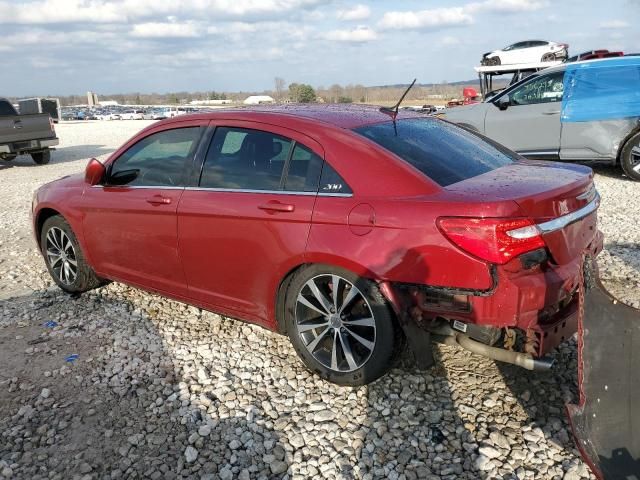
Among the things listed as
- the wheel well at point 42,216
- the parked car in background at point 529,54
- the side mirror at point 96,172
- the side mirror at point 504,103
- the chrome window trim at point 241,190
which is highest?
the parked car in background at point 529,54

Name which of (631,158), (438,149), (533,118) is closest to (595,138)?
(631,158)

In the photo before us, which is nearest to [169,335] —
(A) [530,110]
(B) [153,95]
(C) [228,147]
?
(C) [228,147]

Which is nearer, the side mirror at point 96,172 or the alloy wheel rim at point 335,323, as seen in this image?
the alloy wheel rim at point 335,323

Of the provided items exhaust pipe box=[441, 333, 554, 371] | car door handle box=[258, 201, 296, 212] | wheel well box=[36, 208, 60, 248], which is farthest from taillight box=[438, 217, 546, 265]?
wheel well box=[36, 208, 60, 248]

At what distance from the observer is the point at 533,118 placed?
9.51 m

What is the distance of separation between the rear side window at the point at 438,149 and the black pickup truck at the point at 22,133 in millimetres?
13082

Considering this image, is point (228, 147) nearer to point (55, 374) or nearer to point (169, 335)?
point (169, 335)

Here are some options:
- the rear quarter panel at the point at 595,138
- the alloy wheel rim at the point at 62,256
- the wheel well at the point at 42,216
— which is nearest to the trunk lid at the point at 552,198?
the alloy wheel rim at the point at 62,256

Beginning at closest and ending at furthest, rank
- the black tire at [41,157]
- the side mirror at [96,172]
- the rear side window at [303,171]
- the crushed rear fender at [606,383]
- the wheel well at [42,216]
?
1. the crushed rear fender at [606,383]
2. the rear side window at [303,171]
3. the side mirror at [96,172]
4. the wheel well at [42,216]
5. the black tire at [41,157]

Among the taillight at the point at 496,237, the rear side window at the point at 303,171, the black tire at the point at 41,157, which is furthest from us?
the black tire at the point at 41,157

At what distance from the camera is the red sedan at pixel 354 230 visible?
277 centimetres

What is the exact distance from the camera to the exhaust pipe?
2.80m

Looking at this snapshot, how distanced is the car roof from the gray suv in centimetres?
621

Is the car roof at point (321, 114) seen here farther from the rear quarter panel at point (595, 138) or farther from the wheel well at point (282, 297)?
the rear quarter panel at point (595, 138)
